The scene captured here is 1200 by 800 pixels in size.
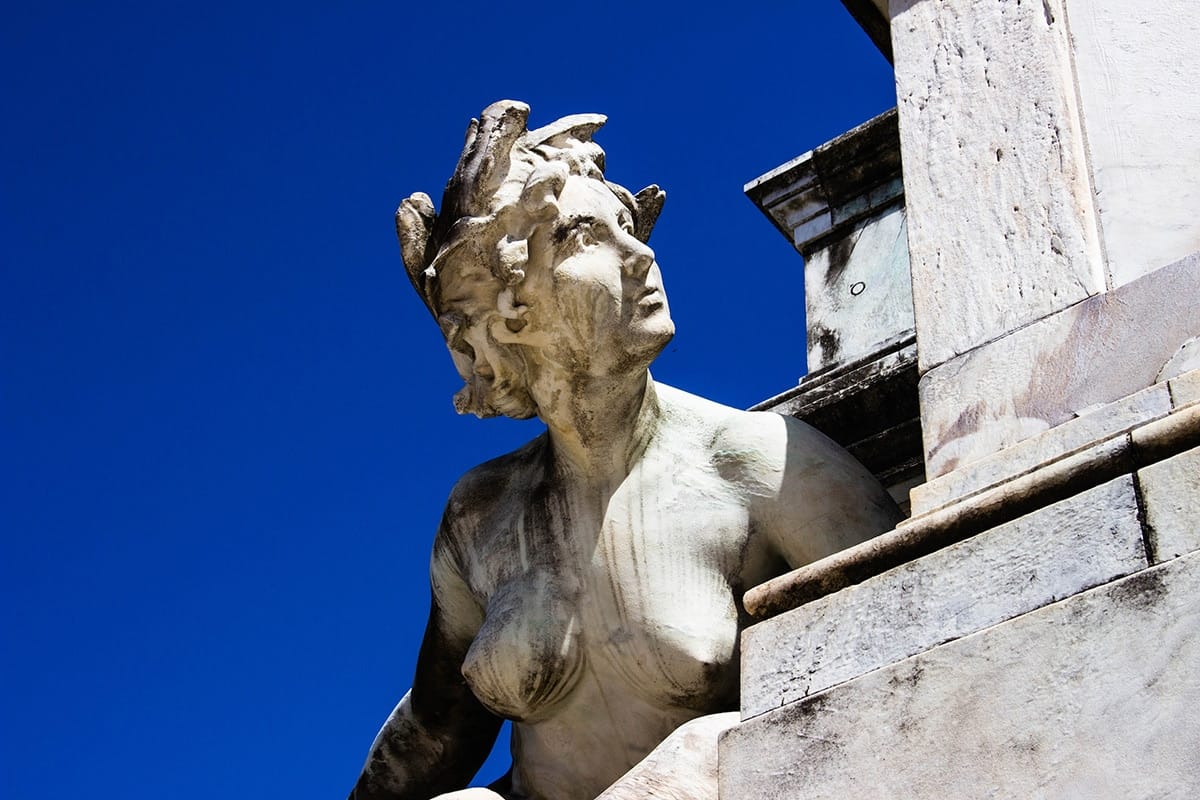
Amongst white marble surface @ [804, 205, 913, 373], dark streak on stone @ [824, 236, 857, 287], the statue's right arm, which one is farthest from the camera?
dark streak on stone @ [824, 236, 857, 287]

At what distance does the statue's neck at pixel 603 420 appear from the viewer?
15.9ft

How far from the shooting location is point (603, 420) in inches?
192

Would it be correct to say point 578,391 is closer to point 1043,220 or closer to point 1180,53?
point 1043,220

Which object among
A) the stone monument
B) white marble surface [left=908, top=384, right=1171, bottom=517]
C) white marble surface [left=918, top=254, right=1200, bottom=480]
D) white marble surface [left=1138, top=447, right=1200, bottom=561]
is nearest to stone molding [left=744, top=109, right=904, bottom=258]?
the stone monument

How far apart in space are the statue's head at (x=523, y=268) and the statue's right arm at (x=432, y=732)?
0.71 meters

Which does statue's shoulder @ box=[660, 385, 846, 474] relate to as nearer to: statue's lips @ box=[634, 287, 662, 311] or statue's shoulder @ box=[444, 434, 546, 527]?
statue's lips @ box=[634, 287, 662, 311]

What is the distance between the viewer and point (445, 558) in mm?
5266

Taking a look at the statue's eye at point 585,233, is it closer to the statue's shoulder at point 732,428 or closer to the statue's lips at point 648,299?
the statue's lips at point 648,299

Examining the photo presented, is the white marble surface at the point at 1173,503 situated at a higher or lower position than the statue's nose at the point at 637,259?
lower

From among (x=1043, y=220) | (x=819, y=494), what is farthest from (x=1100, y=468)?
(x=819, y=494)

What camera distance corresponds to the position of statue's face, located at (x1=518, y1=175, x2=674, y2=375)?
475 cm

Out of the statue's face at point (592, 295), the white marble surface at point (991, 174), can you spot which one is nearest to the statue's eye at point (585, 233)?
the statue's face at point (592, 295)

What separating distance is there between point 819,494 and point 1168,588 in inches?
57.2

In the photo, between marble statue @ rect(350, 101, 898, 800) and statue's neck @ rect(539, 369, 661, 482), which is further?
statue's neck @ rect(539, 369, 661, 482)
